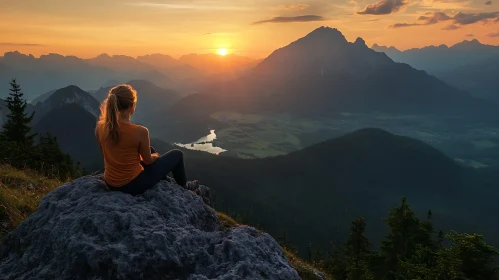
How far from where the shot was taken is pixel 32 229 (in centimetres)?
720

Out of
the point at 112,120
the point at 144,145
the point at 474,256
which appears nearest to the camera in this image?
the point at 112,120

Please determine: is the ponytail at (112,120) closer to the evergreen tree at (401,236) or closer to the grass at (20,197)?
the grass at (20,197)

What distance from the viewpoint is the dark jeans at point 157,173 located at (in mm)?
8070

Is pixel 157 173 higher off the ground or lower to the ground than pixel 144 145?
lower

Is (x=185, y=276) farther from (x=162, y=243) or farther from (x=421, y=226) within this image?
(x=421, y=226)

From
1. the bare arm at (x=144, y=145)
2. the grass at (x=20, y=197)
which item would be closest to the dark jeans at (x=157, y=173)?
the bare arm at (x=144, y=145)

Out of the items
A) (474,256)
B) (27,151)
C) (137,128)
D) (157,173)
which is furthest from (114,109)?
(27,151)

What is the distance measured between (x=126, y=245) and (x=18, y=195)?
656 cm

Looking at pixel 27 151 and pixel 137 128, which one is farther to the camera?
pixel 27 151

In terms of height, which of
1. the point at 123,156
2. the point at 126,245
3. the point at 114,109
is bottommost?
the point at 126,245

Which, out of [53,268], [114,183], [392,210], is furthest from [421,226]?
[53,268]

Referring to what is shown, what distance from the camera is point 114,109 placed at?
761 centimetres

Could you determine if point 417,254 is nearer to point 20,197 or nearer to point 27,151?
point 20,197

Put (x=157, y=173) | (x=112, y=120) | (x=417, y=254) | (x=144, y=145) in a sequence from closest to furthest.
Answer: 1. (x=112, y=120)
2. (x=144, y=145)
3. (x=157, y=173)
4. (x=417, y=254)
